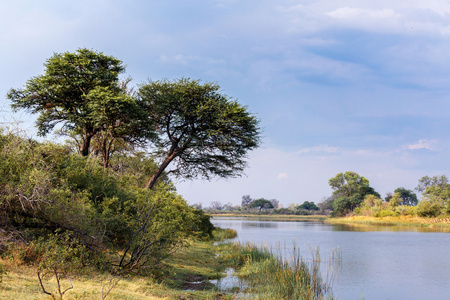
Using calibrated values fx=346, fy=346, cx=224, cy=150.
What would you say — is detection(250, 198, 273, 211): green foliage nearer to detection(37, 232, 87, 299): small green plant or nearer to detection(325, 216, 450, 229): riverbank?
detection(325, 216, 450, 229): riverbank

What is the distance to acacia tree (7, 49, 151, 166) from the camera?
942 inches

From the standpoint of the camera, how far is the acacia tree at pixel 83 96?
2392 centimetres

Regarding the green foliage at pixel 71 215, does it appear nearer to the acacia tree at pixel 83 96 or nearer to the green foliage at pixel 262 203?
the acacia tree at pixel 83 96

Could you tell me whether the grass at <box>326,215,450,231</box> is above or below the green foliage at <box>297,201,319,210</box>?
above

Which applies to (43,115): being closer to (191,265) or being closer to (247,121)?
(247,121)

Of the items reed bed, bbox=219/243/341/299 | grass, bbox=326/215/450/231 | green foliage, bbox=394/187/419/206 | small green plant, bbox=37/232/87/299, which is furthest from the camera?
green foliage, bbox=394/187/419/206

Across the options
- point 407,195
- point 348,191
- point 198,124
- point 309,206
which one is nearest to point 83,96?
point 198,124

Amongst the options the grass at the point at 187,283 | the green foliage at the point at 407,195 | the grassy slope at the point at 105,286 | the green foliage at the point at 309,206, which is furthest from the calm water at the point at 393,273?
the green foliage at the point at 309,206

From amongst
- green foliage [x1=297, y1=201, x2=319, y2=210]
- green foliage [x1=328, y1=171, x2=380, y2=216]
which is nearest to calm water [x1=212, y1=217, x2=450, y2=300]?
green foliage [x1=328, y1=171, x2=380, y2=216]

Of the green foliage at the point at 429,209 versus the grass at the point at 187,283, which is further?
the green foliage at the point at 429,209

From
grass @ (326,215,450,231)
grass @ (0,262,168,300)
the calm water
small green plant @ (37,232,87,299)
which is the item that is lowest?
grass @ (326,215,450,231)

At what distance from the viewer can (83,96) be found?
25.5 m

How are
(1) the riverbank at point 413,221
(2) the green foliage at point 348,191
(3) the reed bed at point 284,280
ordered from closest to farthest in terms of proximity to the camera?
(3) the reed bed at point 284,280, (1) the riverbank at point 413,221, (2) the green foliage at point 348,191

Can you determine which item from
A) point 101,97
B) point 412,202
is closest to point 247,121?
point 101,97
